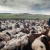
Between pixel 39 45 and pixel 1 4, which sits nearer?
pixel 39 45

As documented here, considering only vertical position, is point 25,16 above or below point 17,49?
below

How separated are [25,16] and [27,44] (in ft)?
69.6

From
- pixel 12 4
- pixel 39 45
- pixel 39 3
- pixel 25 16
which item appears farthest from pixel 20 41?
pixel 25 16

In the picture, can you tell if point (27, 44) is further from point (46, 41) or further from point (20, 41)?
Answer: point (46, 41)

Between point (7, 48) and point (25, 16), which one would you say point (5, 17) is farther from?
point (7, 48)

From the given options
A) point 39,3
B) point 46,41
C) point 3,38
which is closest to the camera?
point 46,41

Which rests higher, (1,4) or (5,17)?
(1,4)

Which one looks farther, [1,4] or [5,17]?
[5,17]

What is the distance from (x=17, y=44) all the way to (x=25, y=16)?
21.3 meters

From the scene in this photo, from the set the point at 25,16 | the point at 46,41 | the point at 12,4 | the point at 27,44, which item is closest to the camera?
the point at 46,41

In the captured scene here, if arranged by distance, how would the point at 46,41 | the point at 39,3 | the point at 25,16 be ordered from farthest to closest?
the point at 25,16
the point at 39,3
the point at 46,41

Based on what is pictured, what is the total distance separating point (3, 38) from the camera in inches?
217

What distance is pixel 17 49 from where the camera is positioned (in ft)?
14.4

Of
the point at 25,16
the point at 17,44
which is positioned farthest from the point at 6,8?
the point at 17,44
